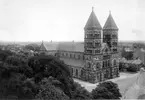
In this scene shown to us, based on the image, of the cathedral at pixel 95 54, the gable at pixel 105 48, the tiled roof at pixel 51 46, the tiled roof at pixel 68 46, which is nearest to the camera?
the cathedral at pixel 95 54

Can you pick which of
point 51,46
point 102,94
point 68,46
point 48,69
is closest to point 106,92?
point 102,94

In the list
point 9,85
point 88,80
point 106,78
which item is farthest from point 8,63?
point 106,78

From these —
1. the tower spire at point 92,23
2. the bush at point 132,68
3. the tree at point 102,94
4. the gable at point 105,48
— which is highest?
the tower spire at point 92,23

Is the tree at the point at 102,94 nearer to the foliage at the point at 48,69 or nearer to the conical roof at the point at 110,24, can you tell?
the foliage at the point at 48,69

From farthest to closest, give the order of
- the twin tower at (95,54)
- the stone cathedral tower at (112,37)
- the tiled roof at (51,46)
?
the tiled roof at (51,46)
the stone cathedral tower at (112,37)
the twin tower at (95,54)

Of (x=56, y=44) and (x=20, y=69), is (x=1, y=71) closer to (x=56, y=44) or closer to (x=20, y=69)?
(x=20, y=69)

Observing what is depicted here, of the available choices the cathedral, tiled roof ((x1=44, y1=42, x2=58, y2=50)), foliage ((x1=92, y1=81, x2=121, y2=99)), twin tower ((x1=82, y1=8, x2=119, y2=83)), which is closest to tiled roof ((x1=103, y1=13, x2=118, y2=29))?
the cathedral

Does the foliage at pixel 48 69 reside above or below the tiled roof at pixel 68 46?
below

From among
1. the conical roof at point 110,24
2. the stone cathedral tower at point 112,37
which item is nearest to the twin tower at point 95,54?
the stone cathedral tower at point 112,37

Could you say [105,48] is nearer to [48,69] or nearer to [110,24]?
[110,24]
